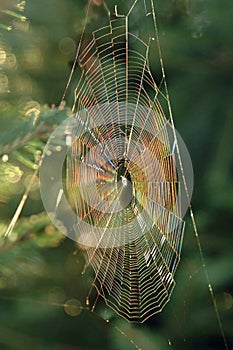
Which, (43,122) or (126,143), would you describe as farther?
(126,143)

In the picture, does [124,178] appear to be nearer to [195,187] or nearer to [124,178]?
[124,178]

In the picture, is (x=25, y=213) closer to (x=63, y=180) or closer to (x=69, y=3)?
(x=63, y=180)

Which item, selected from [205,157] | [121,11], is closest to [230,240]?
[205,157]

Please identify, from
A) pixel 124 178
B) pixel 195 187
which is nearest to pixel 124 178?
pixel 124 178
